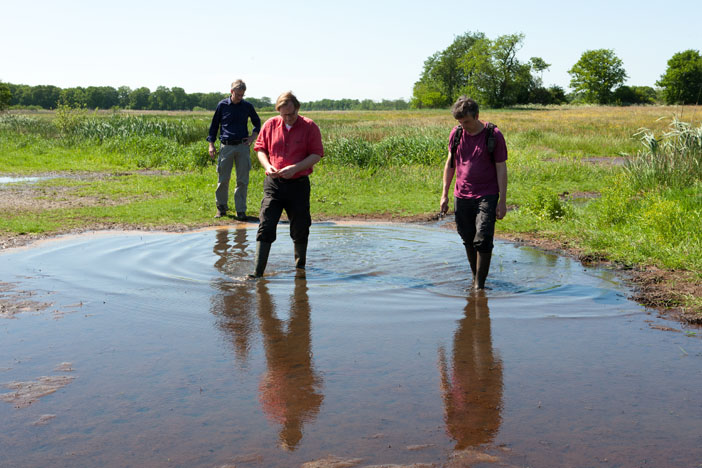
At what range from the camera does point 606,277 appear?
6.93 m

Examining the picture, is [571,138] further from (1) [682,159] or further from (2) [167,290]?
(2) [167,290]

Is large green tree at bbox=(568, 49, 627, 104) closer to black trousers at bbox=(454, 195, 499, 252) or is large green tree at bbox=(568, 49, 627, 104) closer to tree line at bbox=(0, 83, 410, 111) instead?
tree line at bbox=(0, 83, 410, 111)

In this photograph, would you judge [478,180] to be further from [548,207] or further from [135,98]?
[135,98]

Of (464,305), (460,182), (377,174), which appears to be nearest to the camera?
(464,305)

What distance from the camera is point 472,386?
396cm

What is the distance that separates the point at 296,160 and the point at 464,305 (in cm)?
233

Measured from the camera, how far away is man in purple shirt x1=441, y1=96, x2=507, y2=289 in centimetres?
596

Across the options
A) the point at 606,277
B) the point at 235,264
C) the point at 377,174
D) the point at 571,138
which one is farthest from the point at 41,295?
the point at 571,138

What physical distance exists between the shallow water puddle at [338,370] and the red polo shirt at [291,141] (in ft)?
4.30

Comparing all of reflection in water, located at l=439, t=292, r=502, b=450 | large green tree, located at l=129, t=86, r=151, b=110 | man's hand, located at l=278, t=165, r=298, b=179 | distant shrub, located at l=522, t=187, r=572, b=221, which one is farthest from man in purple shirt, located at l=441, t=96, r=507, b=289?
large green tree, located at l=129, t=86, r=151, b=110

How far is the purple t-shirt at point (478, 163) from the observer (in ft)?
19.7

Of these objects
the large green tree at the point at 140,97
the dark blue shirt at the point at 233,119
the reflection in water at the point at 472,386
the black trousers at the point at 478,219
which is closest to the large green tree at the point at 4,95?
the large green tree at the point at 140,97

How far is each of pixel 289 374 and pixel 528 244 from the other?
5.68 m

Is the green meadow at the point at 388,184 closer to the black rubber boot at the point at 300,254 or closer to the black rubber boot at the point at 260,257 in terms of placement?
the black rubber boot at the point at 300,254
